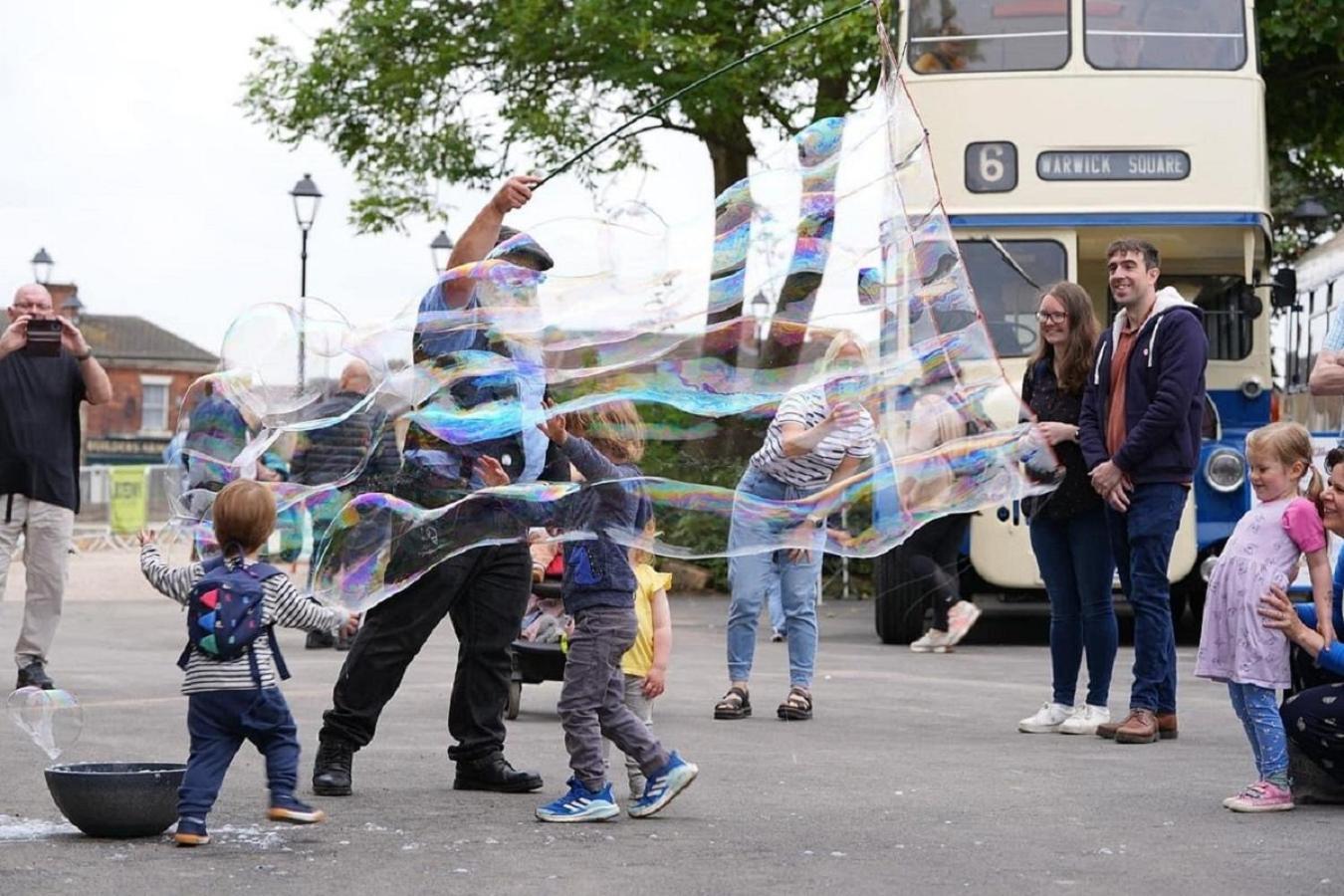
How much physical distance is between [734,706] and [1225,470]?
18.0 ft

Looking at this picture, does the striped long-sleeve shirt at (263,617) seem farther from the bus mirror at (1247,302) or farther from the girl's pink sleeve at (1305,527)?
the bus mirror at (1247,302)

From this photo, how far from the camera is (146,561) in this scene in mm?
6359

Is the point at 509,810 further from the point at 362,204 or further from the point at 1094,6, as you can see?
the point at 362,204

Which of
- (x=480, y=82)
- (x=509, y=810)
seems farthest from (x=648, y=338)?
(x=480, y=82)

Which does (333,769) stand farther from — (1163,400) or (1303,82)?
(1303,82)

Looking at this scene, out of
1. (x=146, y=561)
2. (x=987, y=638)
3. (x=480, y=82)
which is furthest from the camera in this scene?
(x=480, y=82)

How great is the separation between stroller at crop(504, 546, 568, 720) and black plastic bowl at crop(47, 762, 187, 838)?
10.3 feet

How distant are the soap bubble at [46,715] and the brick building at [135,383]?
236 ft

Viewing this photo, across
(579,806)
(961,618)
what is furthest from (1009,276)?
(579,806)

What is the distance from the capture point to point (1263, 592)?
6.91 metres

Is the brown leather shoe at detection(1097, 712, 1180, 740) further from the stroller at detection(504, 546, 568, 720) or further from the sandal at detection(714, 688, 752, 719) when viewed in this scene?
the stroller at detection(504, 546, 568, 720)

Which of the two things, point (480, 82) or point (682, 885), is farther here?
point (480, 82)

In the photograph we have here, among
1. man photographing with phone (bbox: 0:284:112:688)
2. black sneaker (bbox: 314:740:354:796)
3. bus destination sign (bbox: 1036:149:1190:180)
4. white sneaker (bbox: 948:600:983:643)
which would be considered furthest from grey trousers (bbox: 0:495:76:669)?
bus destination sign (bbox: 1036:149:1190:180)

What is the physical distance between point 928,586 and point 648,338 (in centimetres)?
733
